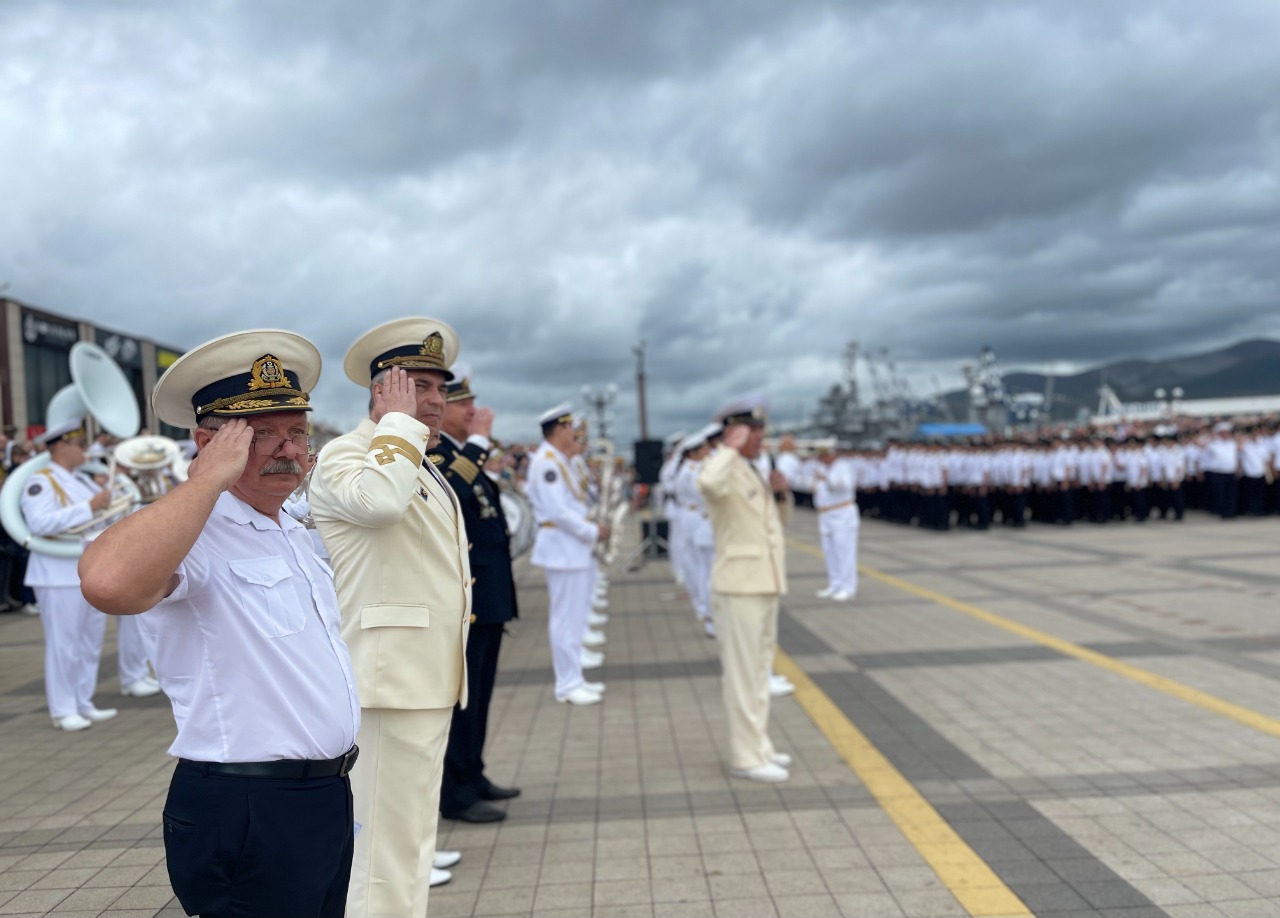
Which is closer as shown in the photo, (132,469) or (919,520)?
(132,469)

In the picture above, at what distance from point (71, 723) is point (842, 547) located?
8.30 metres

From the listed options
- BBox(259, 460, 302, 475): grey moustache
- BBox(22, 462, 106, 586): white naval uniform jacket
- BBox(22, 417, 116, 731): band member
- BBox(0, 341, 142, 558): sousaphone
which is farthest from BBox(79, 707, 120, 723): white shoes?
BBox(259, 460, 302, 475): grey moustache

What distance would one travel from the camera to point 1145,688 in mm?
6438

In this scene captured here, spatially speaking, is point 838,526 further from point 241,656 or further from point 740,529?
point 241,656

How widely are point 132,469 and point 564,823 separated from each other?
5160 mm

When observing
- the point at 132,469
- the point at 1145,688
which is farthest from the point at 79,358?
the point at 1145,688

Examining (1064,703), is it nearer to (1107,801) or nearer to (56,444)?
(1107,801)

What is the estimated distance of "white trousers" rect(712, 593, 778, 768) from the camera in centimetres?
493

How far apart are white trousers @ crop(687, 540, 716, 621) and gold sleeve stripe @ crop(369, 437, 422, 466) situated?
7417 millimetres

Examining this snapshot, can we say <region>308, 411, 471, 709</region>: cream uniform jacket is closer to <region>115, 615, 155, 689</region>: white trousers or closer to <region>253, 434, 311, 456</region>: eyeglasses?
<region>253, 434, 311, 456</region>: eyeglasses

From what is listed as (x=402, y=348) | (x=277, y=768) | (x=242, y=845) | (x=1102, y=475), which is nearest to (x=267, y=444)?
(x=277, y=768)

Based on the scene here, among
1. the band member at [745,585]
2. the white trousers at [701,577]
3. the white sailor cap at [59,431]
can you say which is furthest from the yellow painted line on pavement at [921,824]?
the white sailor cap at [59,431]

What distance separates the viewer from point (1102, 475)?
2058 centimetres

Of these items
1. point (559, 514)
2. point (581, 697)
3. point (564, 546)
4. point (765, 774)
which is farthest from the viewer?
point (564, 546)
